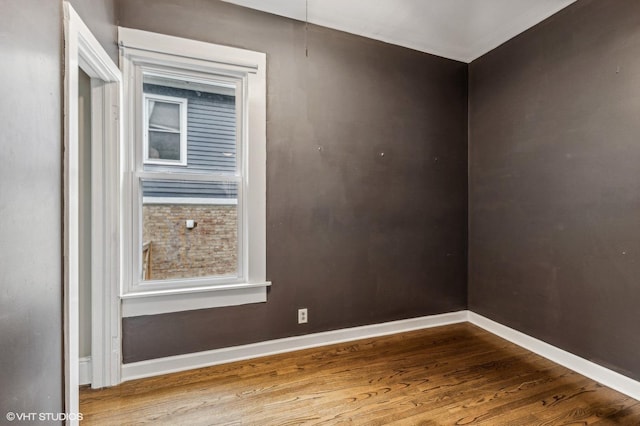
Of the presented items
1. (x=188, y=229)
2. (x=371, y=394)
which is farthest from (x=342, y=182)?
(x=371, y=394)

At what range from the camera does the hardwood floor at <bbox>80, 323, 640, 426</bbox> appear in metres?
1.72

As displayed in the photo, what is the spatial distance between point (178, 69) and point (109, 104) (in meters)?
0.53

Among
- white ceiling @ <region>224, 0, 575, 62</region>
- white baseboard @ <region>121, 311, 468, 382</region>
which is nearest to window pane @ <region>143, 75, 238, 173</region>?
white ceiling @ <region>224, 0, 575, 62</region>

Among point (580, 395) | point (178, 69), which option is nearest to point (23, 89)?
point (178, 69)

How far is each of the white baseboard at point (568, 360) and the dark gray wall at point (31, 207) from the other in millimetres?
3089

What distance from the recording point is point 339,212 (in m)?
2.62

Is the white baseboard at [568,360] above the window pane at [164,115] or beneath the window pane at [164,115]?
beneath

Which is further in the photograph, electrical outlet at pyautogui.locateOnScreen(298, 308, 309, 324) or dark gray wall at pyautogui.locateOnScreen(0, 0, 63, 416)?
electrical outlet at pyautogui.locateOnScreen(298, 308, 309, 324)

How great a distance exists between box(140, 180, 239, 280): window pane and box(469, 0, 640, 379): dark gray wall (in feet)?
7.76

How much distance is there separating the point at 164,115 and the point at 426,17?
2.17 meters

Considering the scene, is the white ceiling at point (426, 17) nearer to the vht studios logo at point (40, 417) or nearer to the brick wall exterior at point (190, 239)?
the brick wall exterior at point (190, 239)

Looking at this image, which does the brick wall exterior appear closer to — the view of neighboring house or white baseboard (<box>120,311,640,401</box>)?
the view of neighboring house

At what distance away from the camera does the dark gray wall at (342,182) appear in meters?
2.26

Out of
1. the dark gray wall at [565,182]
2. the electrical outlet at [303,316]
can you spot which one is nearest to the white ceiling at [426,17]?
the dark gray wall at [565,182]
